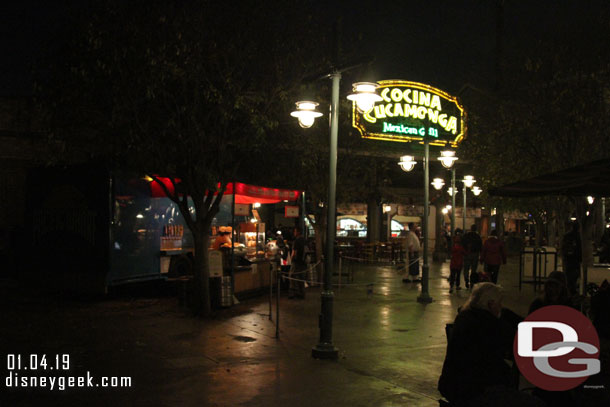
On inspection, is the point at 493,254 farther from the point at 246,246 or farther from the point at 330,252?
the point at 330,252

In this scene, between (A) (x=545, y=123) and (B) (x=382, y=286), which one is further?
(B) (x=382, y=286)

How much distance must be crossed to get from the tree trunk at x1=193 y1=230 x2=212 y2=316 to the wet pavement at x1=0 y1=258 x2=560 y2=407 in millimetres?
344

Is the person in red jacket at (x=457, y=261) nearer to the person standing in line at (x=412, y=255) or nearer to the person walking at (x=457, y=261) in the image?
the person walking at (x=457, y=261)

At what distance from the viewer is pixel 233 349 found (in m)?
9.41

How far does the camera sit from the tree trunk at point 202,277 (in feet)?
41.2

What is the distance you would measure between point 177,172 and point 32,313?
4348 millimetres

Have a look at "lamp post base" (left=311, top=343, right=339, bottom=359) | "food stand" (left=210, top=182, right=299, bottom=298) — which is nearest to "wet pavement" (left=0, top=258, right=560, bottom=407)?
"lamp post base" (left=311, top=343, right=339, bottom=359)

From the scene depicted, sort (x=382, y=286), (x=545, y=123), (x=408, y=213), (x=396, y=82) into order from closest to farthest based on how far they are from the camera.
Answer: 1. (x=545, y=123)
2. (x=382, y=286)
3. (x=396, y=82)
4. (x=408, y=213)

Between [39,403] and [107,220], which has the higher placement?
[107,220]

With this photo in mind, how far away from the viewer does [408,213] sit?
3703 cm

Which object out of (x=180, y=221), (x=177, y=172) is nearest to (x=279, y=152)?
(x=177, y=172)

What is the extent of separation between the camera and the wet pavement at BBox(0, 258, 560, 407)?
22.7 ft

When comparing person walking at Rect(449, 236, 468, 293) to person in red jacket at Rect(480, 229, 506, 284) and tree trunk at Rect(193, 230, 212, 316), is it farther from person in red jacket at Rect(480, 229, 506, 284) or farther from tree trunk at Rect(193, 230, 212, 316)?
tree trunk at Rect(193, 230, 212, 316)

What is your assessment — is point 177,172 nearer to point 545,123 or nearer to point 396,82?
point 545,123
